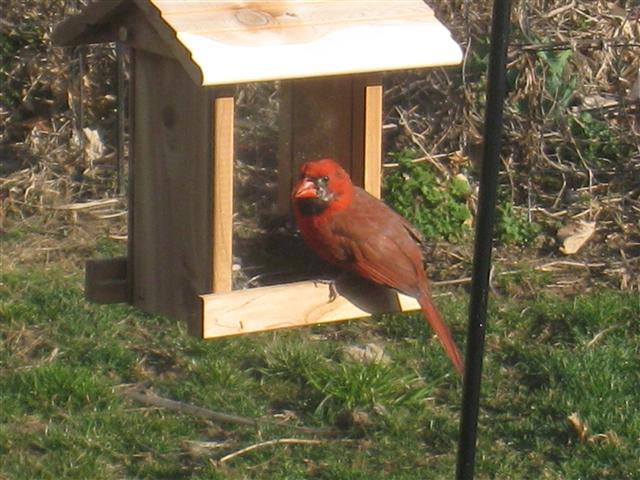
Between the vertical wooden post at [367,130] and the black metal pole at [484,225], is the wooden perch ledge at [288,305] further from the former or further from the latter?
the black metal pole at [484,225]

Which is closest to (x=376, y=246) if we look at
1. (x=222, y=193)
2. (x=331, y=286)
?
(x=331, y=286)

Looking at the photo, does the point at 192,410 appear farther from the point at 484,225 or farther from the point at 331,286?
the point at 484,225

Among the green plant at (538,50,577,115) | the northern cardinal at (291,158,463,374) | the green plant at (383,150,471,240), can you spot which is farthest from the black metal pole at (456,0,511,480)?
the green plant at (538,50,577,115)

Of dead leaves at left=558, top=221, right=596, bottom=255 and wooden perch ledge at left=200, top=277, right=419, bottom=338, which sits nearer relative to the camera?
wooden perch ledge at left=200, top=277, right=419, bottom=338

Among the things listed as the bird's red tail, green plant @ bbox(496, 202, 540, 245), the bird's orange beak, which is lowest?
green plant @ bbox(496, 202, 540, 245)

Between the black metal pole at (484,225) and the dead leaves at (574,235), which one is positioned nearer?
the black metal pole at (484,225)

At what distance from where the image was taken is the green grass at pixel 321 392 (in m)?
4.23

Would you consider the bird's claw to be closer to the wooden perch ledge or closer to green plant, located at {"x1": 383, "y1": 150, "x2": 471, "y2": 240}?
the wooden perch ledge

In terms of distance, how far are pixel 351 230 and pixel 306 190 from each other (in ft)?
0.68

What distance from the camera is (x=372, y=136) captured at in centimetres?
348

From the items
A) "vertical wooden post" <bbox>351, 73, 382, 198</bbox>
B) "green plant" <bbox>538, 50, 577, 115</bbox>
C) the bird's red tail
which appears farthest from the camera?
"green plant" <bbox>538, 50, 577, 115</bbox>

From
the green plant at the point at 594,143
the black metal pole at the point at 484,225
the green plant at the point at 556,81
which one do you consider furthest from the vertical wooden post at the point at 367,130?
the green plant at the point at 594,143

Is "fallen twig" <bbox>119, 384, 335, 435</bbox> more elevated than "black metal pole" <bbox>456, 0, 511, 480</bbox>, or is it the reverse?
"black metal pole" <bbox>456, 0, 511, 480</bbox>

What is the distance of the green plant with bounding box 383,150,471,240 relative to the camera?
5930 mm
